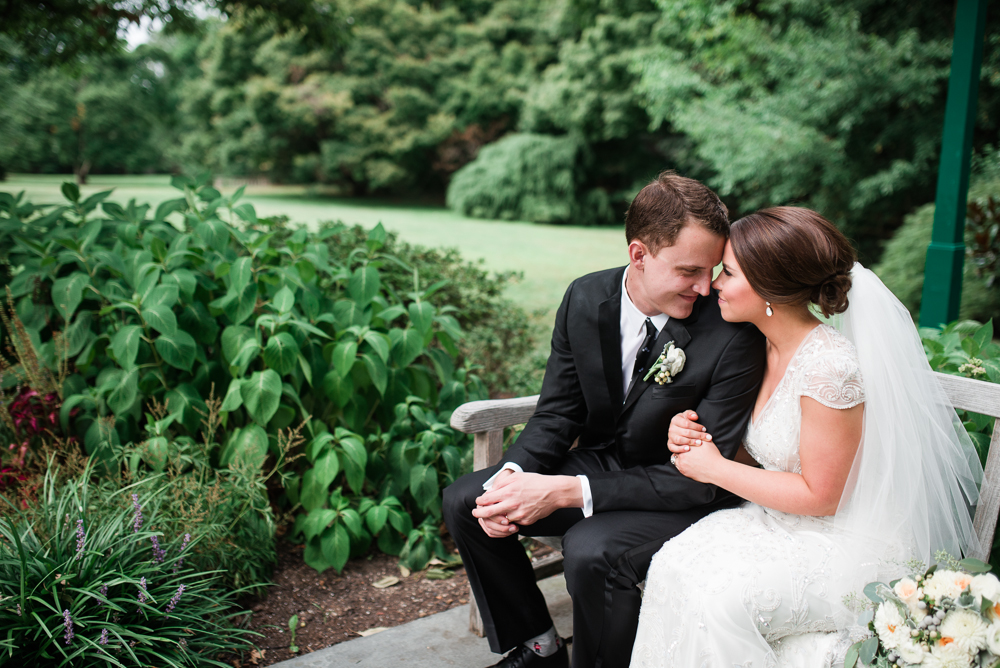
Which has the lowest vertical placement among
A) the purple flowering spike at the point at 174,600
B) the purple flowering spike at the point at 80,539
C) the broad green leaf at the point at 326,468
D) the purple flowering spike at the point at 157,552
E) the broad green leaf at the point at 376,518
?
the broad green leaf at the point at 376,518

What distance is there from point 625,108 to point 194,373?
16.5m

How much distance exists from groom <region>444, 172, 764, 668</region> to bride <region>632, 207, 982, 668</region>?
0.10 meters

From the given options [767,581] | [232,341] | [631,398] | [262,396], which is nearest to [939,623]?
[767,581]

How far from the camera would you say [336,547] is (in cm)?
281

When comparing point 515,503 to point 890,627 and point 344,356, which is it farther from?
point 344,356

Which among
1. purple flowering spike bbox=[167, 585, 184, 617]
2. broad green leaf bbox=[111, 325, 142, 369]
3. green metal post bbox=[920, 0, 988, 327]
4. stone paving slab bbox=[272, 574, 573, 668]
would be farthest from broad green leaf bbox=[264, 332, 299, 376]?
green metal post bbox=[920, 0, 988, 327]

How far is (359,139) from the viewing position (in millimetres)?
22219

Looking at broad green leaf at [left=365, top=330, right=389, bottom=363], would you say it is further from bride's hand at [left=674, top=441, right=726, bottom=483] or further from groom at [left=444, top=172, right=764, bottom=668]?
bride's hand at [left=674, top=441, right=726, bottom=483]

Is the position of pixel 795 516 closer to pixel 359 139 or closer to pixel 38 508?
pixel 38 508

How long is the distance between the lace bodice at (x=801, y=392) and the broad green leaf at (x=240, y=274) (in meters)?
2.14

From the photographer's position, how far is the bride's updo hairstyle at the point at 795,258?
1873 millimetres

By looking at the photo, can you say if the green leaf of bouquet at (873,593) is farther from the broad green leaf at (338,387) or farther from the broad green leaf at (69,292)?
the broad green leaf at (69,292)

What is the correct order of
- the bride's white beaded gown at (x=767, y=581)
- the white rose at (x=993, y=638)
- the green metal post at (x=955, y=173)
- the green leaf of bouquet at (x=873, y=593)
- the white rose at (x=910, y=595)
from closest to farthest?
1. the white rose at (x=993, y=638)
2. the white rose at (x=910, y=595)
3. the green leaf of bouquet at (x=873, y=593)
4. the bride's white beaded gown at (x=767, y=581)
5. the green metal post at (x=955, y=173)

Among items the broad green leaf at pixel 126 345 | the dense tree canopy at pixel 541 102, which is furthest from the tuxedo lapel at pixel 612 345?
the dense tree canopy at pixel 541 102
